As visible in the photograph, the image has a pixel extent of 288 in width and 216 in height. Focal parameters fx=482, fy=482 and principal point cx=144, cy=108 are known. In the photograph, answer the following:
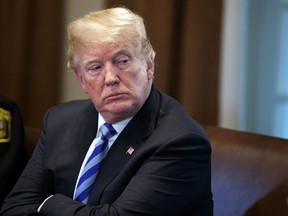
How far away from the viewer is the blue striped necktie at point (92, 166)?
5.51ft

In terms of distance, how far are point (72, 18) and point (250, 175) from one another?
1589mm

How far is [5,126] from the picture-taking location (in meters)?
2.27

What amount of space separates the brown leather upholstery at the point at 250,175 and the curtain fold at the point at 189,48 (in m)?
0.37

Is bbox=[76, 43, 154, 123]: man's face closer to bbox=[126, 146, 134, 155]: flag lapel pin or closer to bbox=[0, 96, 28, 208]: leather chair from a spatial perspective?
bbox=[126, 146, 134, 155]: flag lapel pin

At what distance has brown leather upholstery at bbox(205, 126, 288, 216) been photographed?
1.89m

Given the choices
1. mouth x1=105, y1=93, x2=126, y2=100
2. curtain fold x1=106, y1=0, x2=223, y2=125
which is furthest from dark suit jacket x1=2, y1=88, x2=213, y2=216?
curtain fold x1=106, y1=0, x2=223, y2=125

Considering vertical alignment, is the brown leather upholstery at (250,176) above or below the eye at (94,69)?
below

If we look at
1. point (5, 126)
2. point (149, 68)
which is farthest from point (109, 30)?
point (5, 126)

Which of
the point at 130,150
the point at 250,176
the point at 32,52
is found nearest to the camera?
the point at 130,150

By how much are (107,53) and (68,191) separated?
1.75 ft

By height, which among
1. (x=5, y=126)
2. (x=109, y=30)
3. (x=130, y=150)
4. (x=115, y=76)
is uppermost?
(x=109, y=30)

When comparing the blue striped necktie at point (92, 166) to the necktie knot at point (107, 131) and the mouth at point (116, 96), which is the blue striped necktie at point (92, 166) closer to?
the necktie knot at point (107, 131)

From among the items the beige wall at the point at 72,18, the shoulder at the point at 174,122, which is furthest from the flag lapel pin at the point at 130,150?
the beige wall at the point at 72,18

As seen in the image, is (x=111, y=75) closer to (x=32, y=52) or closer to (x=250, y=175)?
→ (x=250, y=175)
